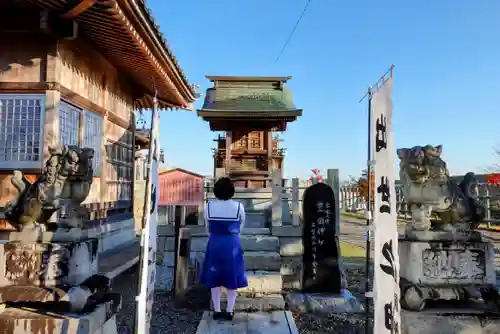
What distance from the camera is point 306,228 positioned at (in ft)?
22.1

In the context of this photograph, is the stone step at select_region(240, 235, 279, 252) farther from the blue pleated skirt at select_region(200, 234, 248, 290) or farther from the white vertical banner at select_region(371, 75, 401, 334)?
the white vertical banner at select_region(371, 75, 401, 334)

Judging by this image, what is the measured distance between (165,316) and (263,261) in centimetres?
212

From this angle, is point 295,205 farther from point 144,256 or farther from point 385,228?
point 144,256

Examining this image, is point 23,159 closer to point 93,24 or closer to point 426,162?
point 93,24

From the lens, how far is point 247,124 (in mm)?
17328

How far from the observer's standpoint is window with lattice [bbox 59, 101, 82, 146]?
6.02m

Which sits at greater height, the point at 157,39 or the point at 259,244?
the point at 157,39

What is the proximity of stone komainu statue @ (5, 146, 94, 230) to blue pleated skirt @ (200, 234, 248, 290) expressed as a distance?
180cm

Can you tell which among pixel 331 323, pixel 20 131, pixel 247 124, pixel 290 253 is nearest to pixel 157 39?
pixel 20 131

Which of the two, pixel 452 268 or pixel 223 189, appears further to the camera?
pixel 223 189

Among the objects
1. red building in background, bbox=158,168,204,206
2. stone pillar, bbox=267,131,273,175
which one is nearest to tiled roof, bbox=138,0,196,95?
red building in background, bbox=158,168,204,206

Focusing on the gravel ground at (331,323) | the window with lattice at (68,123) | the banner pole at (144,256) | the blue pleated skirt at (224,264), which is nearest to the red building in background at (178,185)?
the window with lattice at (68,123)

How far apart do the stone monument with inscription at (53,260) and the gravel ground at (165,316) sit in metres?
1.68

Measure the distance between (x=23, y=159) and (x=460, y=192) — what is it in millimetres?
6120
